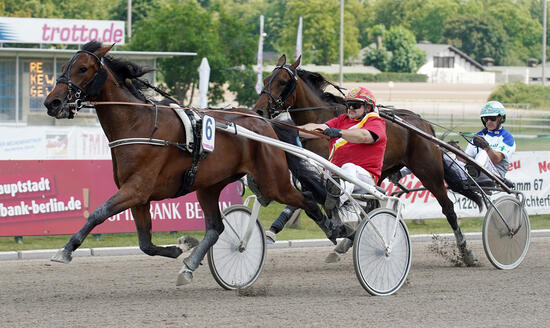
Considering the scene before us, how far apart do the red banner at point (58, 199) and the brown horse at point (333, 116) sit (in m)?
2.95

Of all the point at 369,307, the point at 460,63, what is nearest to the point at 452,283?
the point at 369,307

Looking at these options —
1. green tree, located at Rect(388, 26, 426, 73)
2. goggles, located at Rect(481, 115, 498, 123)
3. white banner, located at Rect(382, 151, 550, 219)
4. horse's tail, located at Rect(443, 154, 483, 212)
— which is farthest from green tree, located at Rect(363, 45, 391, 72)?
A: goggles, located at Rect(481, 115, 498, 123)

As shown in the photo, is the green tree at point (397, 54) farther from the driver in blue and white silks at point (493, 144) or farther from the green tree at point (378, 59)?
the driver in blue and white silks at point (493, 144)

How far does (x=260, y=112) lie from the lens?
30.5 ft

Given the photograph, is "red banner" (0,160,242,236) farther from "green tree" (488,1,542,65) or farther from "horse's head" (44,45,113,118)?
"green tree" (488,1,542,65)

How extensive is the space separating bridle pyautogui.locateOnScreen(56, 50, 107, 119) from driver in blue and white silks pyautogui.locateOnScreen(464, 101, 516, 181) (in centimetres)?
424

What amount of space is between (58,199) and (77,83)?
4.46 metres

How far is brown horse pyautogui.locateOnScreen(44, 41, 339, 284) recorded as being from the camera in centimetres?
719

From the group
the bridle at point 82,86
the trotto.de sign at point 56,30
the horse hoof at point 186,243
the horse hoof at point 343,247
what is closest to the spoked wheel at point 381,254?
the horse hoof at point 186,243

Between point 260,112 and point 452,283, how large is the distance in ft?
7.96

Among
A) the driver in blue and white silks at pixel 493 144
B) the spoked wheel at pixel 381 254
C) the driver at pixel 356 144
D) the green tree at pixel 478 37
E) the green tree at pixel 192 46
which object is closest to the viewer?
the spoked wheel at pixel 381 254

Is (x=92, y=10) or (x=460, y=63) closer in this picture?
(x=92, y=10)

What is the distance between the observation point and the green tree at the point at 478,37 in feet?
353

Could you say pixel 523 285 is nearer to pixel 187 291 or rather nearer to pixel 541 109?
pixel 187 291
